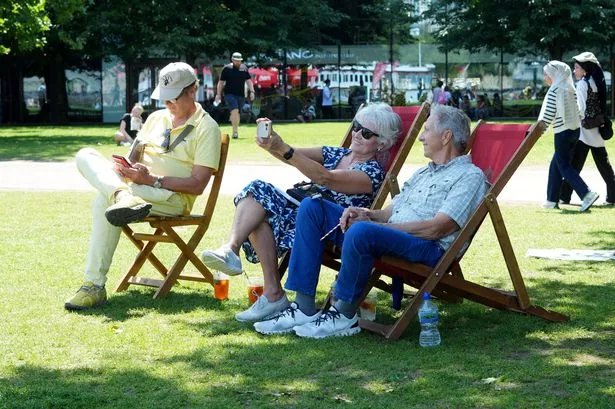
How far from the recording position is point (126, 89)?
150 ft

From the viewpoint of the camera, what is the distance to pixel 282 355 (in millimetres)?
5770

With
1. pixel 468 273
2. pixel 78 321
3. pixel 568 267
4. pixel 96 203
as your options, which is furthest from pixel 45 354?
pixel 568 267

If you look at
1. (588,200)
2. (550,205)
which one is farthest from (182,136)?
(550,205)

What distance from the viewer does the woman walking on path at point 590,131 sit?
13.0 m

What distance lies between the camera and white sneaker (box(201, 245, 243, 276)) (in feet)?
21.2

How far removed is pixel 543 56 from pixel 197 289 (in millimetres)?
39404

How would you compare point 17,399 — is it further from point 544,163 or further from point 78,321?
point 544,163

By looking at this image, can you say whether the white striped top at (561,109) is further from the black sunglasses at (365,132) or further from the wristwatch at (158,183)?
the wristwatch at (158,183)

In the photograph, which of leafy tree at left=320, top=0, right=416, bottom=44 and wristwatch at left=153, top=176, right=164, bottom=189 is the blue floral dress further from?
leafy tree at left=320, top=0, right=416, bottom=44

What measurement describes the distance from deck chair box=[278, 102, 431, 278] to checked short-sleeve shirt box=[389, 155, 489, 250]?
229 millimetres

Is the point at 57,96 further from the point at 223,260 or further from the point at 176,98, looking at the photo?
the point at 223,260

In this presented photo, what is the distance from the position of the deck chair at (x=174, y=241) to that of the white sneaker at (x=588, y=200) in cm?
585

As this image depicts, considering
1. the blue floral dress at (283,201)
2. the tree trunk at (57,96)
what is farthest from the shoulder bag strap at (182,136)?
the tree trunk at (57,96)

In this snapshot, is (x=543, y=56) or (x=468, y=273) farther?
(x=543, y=56)
